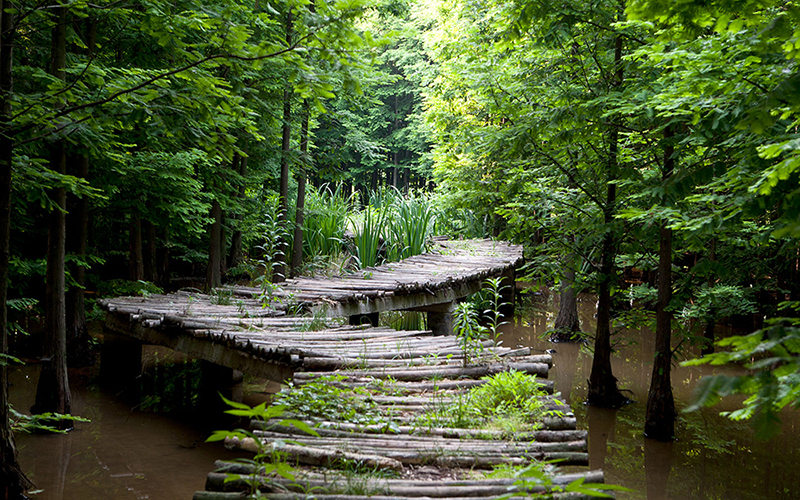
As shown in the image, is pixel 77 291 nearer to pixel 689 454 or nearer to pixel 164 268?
pixel 164 268

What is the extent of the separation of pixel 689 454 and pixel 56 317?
23.9 ft

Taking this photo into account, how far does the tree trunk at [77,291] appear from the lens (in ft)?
25.8

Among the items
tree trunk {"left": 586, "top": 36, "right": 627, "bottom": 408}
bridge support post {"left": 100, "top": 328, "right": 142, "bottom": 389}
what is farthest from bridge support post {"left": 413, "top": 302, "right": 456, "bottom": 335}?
bridge support post {"left": 100, "top": 328, "right": 142, "bottom": 389}

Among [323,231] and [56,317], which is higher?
[323,231]

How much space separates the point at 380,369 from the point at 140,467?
113 inches

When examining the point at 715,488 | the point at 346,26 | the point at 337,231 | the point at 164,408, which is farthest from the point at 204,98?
the point at 337,231

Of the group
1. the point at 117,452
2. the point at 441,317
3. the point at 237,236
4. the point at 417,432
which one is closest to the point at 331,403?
the point at 417,432

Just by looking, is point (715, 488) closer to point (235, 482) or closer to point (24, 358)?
point (235, 482)

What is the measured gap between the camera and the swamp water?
17.1 ft

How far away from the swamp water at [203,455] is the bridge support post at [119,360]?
0.26 metres

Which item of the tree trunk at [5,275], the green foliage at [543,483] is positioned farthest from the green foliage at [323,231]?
the green foliage at [543,483]

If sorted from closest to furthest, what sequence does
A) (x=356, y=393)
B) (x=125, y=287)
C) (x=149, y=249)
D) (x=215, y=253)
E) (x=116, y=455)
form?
(x=356, y=393)
(x=116, y=455)
(x=125, y=287)
(x=215, y=253)
(x=149, y=249)

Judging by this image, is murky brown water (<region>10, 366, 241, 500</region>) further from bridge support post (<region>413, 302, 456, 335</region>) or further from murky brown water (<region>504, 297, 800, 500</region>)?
murky brown water (<region>504, 297, 800, 500</region>)

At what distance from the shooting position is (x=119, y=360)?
7.93m
